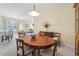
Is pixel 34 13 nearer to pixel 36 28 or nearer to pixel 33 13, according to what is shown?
pixel 33 13

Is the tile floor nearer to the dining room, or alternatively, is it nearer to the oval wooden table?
the dining room

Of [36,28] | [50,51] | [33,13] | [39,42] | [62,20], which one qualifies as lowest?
[50,51]

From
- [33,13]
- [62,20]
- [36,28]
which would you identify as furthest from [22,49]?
[62,20]

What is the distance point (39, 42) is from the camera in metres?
1.69

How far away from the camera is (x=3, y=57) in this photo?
5.52 ft

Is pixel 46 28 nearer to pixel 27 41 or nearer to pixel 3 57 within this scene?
pixel 27 41

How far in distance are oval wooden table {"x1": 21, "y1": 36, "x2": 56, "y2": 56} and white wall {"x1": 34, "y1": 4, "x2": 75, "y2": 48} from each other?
0.47ft

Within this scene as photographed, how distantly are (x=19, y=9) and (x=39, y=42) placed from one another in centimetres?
65

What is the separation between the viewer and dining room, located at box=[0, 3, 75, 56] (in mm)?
1661

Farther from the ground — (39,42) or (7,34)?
(7,34)

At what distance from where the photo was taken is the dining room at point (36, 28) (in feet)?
5.45

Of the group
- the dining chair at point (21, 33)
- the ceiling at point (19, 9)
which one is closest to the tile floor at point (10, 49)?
the dining chair at point (21, 33)

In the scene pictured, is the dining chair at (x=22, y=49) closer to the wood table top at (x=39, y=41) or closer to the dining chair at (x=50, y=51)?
the wood table top at (x=39, y=41)

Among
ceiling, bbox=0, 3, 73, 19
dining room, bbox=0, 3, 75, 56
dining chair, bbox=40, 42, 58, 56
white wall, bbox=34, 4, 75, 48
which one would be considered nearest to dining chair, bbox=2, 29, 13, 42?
dining room, bbox=0, 3, 75, 56
